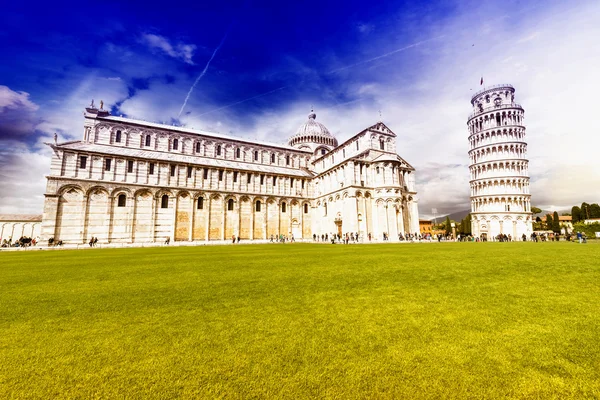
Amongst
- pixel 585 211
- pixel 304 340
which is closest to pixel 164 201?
pixel 304 340

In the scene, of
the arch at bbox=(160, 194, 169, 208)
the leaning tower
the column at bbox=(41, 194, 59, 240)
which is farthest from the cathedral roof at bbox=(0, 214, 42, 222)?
the leaning tower

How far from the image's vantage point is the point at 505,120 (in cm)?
5606

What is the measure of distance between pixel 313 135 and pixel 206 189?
27821mm

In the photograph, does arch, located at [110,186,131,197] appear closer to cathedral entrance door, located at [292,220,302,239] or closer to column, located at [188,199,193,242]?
column, located at [188,199,193,242]

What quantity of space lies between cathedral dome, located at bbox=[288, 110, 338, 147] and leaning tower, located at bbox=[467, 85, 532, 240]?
3213cm

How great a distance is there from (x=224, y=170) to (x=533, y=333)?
40572 mm

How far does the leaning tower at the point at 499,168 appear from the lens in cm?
5319

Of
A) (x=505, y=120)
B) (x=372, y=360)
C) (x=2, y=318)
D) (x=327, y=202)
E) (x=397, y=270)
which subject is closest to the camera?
(x=372, y=360)

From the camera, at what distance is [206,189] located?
38875 mm

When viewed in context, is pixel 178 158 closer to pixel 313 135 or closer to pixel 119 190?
pixel 119 190

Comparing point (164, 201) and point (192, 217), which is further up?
point (164, 201)

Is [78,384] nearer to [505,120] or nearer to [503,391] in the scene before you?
[503,391]

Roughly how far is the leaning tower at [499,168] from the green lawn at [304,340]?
188 ft

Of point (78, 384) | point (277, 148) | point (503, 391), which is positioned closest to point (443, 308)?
point (503, 391)
